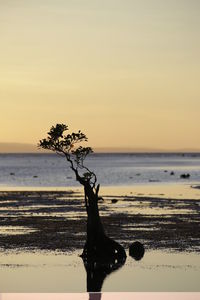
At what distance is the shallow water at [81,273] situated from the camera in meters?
32.0

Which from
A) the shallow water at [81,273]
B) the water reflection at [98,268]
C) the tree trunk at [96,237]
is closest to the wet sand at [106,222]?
the shallow water at [81,273]

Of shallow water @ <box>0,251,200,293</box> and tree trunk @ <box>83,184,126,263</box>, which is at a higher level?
tree trunk @ <box>83,184,126,263</box>

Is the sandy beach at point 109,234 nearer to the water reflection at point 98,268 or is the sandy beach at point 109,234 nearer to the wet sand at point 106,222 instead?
the wet sand at point 106,222

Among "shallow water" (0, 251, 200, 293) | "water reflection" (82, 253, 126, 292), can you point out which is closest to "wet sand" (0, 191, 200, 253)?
"shallow water" (0, 251, 200, 293)

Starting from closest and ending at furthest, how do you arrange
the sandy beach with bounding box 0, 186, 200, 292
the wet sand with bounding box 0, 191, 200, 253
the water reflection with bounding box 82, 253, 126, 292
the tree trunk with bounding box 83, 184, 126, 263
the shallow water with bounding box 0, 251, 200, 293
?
the shallow water with bounding box 0, 251, 200, 293, the water reflection with bounding box 82, 253, 126, 292, the sandy beach with bounding box 0, 186, 200, 292, the tree trunk with bounding box 83, 184, 126, 263, the wet sand with bounding box 0, 191, 200, 253

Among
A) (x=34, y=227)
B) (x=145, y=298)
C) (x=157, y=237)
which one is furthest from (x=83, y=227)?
(x=145, y=298)

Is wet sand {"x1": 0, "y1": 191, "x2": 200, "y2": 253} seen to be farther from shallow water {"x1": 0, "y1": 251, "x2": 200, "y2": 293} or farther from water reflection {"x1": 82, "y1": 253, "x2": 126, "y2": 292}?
water reflection {"x1": 82, "y1": 253, "x2": 126, "y2": 292}

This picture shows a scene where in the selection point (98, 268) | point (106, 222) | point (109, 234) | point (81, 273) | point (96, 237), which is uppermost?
point (106, 222)

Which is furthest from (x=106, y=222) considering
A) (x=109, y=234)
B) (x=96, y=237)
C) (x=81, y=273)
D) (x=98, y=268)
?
(x=81, y=273)

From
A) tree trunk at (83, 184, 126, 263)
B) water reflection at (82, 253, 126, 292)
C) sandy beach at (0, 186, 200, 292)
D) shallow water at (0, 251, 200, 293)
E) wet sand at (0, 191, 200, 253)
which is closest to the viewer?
shallow water at (0, 251, 200, 293)

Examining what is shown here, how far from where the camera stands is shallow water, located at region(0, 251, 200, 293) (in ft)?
105

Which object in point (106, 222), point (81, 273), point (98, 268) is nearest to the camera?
point (81, 273)

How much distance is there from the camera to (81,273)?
3469 cm

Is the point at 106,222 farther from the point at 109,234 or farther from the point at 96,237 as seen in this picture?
the point at 96,237
